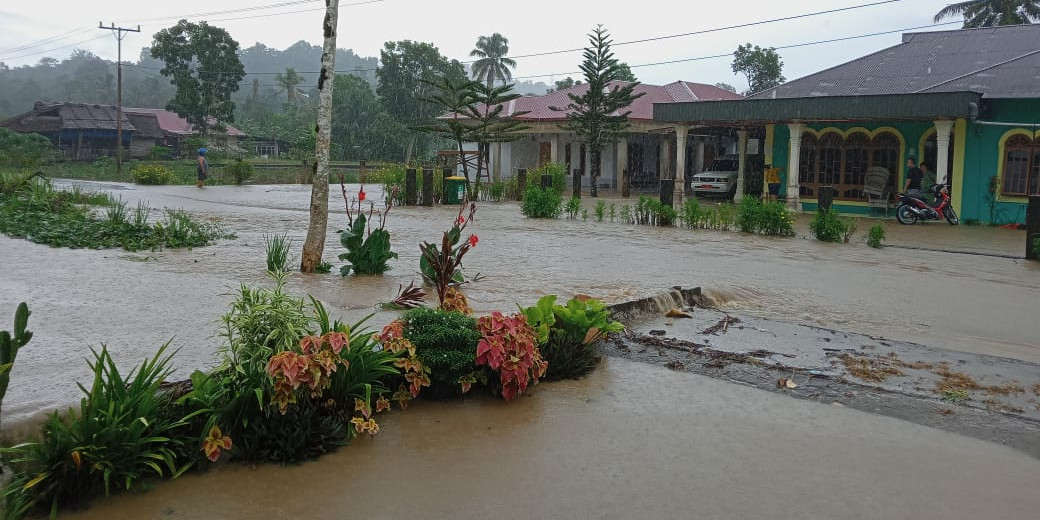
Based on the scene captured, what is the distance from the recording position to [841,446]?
16.2 feet

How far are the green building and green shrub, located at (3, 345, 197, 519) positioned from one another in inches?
770

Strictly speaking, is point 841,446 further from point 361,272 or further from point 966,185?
point 966,185

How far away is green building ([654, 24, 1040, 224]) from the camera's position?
20.1m

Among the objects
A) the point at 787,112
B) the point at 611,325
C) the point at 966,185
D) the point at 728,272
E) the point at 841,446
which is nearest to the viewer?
the point at 841,446

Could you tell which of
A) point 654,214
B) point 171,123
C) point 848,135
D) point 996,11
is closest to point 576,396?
point 654,214

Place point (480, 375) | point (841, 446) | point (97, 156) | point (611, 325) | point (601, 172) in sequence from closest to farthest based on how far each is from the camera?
point (841, 446) < point (480, 375) < point (611, 325) < point (601, 172) < point (97, 156)

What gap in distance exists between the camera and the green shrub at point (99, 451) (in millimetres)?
3859

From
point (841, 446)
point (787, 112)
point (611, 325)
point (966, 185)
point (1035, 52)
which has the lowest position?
point (841, 446)

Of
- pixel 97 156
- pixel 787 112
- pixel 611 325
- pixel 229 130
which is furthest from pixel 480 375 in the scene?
pixel 229 130

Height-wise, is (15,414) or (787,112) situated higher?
(787,112)

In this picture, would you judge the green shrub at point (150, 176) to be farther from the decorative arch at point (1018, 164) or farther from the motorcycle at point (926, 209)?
the decorative arch at point (1018, 164)

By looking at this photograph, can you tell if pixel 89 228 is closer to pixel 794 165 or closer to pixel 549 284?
pixel 549 284

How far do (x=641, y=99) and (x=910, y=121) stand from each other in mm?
12758

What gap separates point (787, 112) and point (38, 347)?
2006cm
